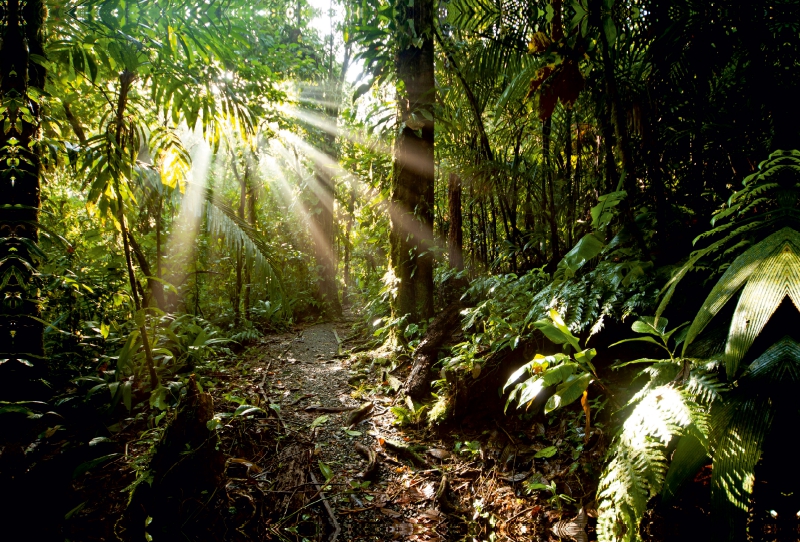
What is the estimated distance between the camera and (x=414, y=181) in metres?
4.43

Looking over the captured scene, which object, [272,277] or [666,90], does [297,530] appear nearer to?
[272,277]

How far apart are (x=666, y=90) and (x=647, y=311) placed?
162 centimetres

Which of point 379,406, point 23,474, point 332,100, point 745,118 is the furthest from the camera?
point 332,100

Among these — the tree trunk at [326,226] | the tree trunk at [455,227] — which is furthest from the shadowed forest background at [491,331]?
the tree trunk at [326,226]

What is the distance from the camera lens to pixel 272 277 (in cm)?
435

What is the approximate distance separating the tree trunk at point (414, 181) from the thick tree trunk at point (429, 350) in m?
0.53

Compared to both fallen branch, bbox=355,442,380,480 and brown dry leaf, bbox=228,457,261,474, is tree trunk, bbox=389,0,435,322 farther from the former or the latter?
brown dry leaf, bbox=228,457,261,474

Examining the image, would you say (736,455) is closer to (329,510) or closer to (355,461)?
(329,510)

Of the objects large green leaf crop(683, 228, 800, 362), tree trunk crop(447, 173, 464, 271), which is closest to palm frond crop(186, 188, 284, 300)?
tree trunk crop(447, 173, 464, 271)

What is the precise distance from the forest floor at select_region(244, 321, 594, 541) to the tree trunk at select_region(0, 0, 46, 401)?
A: 1720 mm

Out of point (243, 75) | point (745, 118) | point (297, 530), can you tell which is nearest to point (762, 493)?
point (297, 530)

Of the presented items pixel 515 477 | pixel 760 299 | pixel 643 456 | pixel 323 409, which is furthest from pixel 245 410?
pixel 760 299

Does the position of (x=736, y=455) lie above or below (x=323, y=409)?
above

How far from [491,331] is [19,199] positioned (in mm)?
3309
